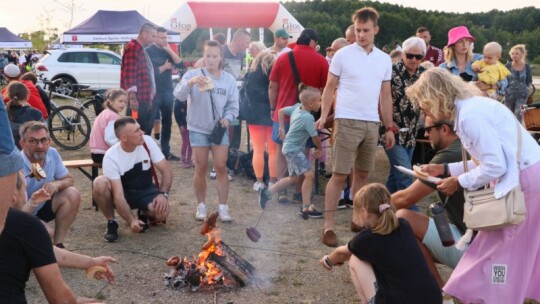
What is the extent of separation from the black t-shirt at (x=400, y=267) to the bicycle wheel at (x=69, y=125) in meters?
7.49

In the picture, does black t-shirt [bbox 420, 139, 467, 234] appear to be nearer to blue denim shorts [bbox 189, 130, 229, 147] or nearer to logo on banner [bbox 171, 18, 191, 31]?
blue denim shorts [bbox 189, 130, 229, 147]

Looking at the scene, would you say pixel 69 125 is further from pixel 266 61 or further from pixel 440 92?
pixel 440 92

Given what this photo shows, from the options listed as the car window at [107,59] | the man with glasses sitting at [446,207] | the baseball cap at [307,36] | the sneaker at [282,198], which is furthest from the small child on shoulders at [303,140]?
the car window at [107,59]

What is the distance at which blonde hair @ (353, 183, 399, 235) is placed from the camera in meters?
3.03

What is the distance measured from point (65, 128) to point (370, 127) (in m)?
6.50

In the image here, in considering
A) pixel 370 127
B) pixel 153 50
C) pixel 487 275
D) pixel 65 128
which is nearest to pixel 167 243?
pixel 370 127

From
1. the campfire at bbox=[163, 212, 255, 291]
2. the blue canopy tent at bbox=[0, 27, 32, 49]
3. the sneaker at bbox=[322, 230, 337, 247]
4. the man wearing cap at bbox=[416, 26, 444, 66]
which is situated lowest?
the blue canopy tent at bbox=[0, 27, 32, 49]

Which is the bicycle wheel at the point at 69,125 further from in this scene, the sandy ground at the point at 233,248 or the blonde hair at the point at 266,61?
the blonde hair at the point at 266,61

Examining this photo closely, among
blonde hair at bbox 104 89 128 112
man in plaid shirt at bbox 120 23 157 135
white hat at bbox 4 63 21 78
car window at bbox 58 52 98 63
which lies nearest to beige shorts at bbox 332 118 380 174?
blonde hair at bbox 104 89 128 112

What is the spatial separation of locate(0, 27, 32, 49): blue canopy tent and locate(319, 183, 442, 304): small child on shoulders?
39165mm

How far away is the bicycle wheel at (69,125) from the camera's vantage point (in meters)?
9.70

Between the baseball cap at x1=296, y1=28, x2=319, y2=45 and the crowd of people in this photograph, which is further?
the baseball cap at x1=296, y1=28, x2=319, y2=45

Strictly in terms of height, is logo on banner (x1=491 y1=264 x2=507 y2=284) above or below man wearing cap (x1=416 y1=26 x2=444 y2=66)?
below

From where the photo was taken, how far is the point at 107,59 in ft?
61.0
